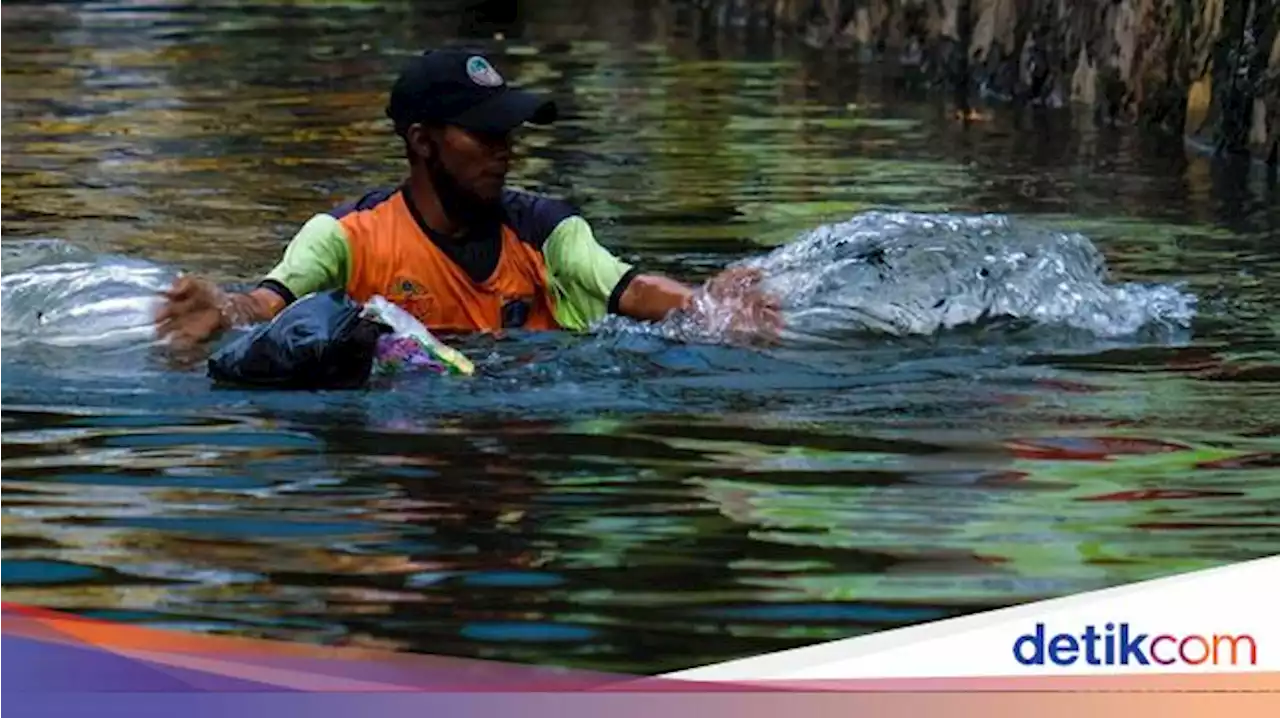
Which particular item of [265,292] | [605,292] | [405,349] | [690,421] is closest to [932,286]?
[605,292]

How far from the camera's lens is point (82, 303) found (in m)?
8.50

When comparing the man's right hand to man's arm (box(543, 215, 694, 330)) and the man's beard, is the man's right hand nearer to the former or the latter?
the man's beard

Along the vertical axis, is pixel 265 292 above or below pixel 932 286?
above

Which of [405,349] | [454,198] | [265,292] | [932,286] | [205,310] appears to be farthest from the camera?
[932,286]

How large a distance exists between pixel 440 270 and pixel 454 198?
0.68 feet

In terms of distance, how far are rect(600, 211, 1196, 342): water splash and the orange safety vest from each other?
0.90 feet

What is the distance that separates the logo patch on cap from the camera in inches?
320

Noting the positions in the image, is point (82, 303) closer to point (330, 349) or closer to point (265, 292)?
point (265, 292)

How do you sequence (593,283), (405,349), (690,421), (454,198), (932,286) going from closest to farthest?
1. (690,421)
2. (405,349)
3. (454,198)
4. (593,283)
5. (932,286)

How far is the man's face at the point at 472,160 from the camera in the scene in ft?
26.7

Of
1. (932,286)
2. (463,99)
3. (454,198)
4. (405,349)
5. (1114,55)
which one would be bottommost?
(1114,55)

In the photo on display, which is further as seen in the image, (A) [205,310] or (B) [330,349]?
(A) [205,310]

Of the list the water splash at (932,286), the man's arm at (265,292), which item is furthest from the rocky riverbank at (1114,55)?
the man's arm at (265,292)

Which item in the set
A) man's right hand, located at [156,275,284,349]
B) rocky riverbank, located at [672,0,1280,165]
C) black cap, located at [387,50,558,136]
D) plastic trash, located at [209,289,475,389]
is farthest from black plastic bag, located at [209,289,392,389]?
rocky riverbank, located at [672,0,1280,165]
